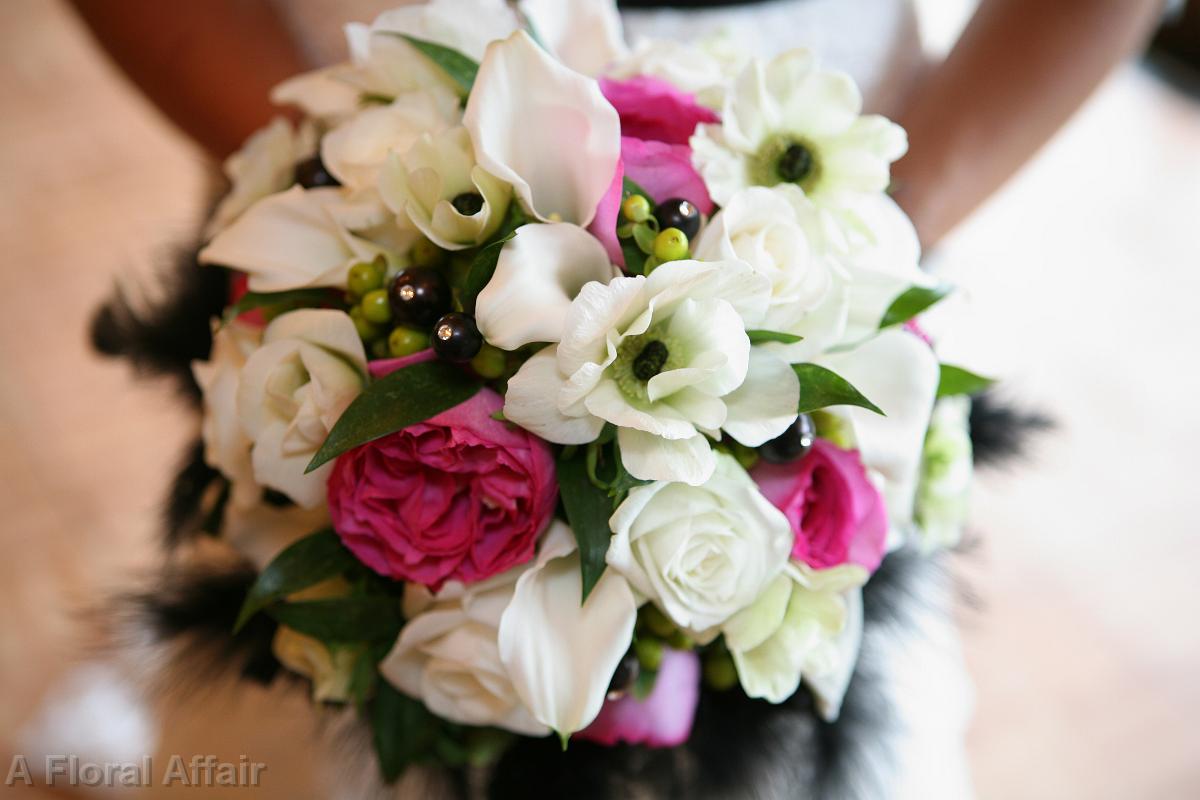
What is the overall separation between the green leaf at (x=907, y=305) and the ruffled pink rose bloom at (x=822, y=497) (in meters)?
0.07

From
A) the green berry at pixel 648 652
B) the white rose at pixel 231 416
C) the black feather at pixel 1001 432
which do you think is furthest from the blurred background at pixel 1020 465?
the green berry at pixel 648 652

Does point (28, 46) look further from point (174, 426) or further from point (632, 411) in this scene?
point (632, 411)

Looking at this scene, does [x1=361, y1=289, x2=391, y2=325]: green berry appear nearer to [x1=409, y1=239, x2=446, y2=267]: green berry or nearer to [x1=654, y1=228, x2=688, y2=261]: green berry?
[x1=409, y1=239, x2=446, y2=267]: green berry

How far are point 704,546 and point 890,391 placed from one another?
127 mm

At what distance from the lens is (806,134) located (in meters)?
0.50

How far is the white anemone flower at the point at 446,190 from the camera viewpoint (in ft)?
1.47

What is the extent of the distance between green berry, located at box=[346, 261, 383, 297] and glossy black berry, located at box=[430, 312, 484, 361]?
68 mm

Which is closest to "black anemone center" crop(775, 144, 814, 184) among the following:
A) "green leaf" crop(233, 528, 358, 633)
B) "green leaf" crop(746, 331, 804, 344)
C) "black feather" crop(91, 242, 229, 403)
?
"green leaf" crop(746, 331, 804, 344)

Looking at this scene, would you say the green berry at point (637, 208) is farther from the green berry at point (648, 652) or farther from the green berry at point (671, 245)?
the green berry at point (648, 652)

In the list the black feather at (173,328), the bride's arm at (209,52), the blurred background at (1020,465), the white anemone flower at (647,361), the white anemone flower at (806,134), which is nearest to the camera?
the white anemone flower at (647,361)

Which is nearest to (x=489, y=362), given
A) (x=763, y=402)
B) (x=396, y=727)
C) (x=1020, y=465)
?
(x=763, y=402)

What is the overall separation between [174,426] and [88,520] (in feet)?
0.65

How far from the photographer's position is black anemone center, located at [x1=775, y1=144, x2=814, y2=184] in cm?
50

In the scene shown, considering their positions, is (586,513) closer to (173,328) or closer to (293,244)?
(293,244)
